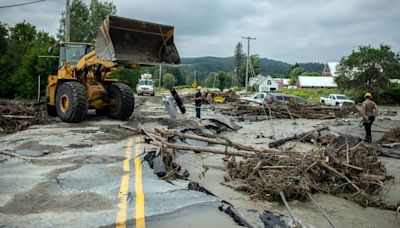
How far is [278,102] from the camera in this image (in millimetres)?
25266

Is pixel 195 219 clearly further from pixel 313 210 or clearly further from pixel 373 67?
pixel 373 67

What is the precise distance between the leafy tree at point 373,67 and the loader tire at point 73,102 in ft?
144

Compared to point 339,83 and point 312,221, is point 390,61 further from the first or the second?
point 312,221

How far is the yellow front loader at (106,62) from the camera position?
12.8 m

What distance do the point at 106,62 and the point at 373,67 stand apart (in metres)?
45.1

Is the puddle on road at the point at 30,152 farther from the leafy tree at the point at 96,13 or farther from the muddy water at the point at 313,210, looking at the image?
the leafy tree at the point at 96,13

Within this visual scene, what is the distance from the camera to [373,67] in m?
49.7

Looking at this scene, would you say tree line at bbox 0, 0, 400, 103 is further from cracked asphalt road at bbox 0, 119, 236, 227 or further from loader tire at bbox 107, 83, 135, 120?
cracked asphalt road at bbox 0, 119, 236, 227

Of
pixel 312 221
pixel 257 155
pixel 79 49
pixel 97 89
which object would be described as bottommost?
pixel 312 221

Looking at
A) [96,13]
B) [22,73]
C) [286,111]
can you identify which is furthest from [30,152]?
[96,13]

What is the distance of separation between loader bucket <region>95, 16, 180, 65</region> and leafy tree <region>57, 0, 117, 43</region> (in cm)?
5079

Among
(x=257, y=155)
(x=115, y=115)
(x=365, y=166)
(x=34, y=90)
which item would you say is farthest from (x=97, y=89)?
(x=34, y=90)

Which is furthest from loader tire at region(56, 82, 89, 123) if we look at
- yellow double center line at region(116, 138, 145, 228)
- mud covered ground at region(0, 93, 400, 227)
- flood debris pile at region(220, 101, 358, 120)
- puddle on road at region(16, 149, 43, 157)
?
flood debris pile at region(220, 101, 358, 120)

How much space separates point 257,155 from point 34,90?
26.5 metres
